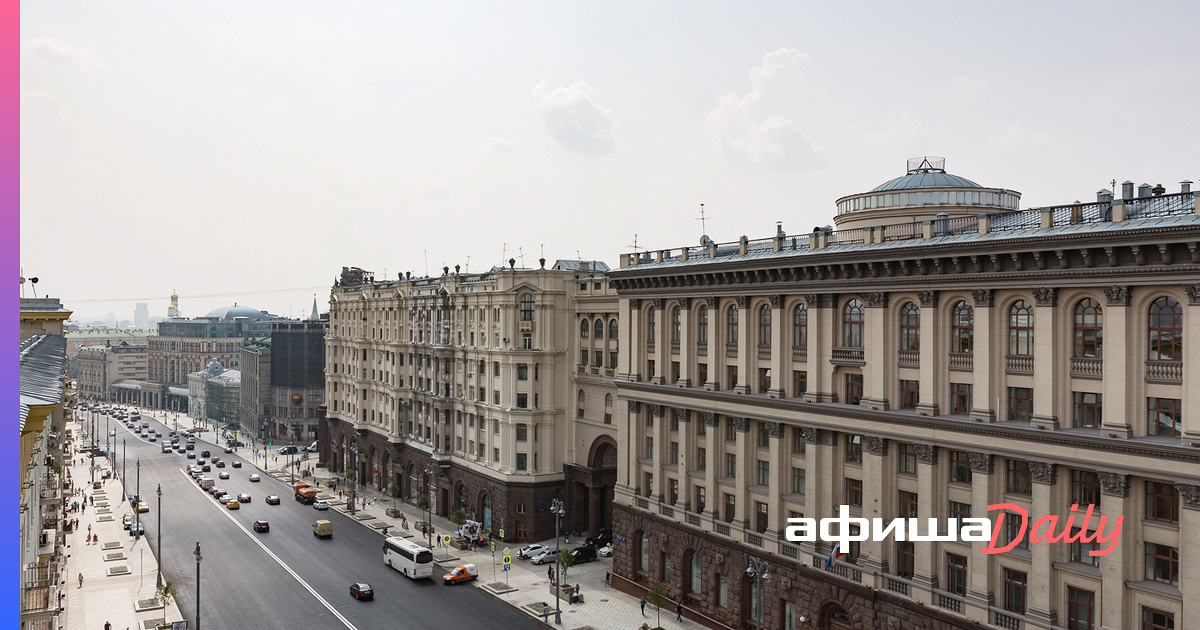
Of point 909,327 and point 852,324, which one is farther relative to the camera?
point 852,324

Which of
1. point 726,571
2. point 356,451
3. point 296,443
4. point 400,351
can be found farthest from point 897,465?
point 296,443

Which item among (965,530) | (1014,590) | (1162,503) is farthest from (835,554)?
(1162,503)

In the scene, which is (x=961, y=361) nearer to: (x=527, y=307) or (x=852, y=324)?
(x=852, y=324)

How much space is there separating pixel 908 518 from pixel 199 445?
147205mm

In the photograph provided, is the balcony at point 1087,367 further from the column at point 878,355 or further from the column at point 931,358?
the column at point 878,355

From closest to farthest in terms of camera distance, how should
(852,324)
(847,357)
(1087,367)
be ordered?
1. (1087,367)
2. (847,357)
3. (852,324)

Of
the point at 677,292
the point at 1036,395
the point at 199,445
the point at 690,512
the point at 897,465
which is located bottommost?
the point at 199,445

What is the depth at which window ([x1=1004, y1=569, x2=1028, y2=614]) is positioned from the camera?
36.8 meters

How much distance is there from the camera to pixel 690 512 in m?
55.1

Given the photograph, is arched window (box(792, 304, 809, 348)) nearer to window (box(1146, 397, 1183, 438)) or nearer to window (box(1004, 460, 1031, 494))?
window (box(1004, 460, 1031, 494))

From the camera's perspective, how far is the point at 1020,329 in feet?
122

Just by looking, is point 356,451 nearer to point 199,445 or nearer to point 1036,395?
point 199,445

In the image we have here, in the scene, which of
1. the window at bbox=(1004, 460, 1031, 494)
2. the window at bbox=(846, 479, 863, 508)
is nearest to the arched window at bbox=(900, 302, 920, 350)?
the window at bbox=(1004, 460, 1031, 494)

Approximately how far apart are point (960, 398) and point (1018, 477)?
454 cm
